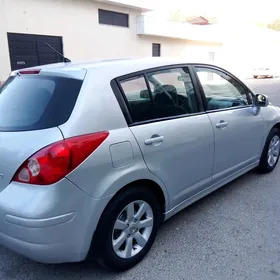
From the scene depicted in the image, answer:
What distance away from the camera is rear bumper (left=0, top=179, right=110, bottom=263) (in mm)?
1875

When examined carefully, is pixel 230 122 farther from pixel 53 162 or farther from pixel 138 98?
pixel 53 162

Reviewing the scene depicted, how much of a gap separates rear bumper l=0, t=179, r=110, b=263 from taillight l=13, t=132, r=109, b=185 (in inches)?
2.0

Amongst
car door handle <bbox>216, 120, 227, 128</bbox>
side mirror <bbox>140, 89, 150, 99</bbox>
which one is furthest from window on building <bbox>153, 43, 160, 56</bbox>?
side mirror <bbox>140, 89, 150, 99</bbox>

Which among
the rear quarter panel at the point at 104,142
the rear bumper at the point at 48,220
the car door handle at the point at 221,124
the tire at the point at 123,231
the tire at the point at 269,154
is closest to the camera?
the rear bumper at the point at 48,220

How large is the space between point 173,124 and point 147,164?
474 millimetres

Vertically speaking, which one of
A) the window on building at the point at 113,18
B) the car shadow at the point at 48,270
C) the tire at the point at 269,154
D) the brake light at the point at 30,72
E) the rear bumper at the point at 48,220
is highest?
the window on building at the point at 113,18

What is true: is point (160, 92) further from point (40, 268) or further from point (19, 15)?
point (19, 15)

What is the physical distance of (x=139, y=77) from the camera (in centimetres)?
251

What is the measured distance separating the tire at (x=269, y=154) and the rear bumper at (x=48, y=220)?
112 inches

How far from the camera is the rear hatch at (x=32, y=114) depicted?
76.8 inches

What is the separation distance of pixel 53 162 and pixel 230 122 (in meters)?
2.08

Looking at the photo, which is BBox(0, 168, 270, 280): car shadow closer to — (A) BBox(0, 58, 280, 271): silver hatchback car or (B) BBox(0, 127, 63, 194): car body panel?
(A) BBox(0, 58, 280, 271): silver hatchback car

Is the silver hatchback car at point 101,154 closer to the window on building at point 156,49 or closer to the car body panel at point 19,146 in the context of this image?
the car body panel at point 19,146

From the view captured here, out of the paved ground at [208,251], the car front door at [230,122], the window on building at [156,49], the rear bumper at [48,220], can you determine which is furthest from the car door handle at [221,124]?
the window on building at [156,49]
